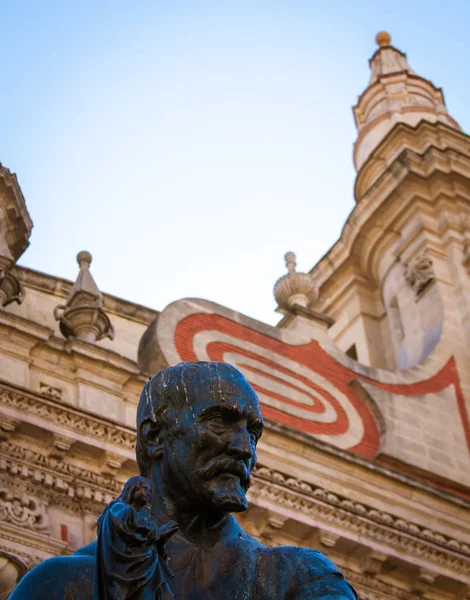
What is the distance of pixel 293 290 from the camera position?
584 inches

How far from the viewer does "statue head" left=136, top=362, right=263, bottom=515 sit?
261cm

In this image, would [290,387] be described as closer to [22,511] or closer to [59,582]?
[22,511]

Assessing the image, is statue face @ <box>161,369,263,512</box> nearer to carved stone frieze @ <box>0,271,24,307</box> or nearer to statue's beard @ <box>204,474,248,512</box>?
statue's beard @ <box>204,474,248,512</box>

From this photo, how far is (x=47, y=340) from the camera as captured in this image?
434 inches

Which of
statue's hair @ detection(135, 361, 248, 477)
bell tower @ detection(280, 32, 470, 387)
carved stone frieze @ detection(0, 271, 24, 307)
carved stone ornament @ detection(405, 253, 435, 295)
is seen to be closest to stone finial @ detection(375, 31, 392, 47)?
bell tower @ detection(280, 32, 470, 387)

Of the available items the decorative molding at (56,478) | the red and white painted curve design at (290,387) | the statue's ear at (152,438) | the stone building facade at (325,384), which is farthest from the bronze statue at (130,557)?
the red and white painted curve design at (290,387)

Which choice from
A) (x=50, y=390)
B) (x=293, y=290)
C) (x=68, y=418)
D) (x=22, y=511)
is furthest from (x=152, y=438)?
(x=293, y=290)

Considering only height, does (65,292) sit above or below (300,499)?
above

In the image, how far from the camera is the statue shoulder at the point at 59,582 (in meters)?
2.48

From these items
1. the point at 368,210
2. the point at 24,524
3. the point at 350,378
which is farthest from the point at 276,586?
the point at 368,210

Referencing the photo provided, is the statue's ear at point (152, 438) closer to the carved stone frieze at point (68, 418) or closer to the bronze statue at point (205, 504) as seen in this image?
the bronze statue at point (205, 504)

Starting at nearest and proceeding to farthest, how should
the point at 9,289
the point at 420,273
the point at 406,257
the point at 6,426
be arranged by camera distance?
1. the point at 6,426
2. the point at 9,289
3. the point at 420,273
4. the point at 406,257

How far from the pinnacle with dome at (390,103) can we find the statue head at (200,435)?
1731 cm

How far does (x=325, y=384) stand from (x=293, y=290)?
5.81 feet
